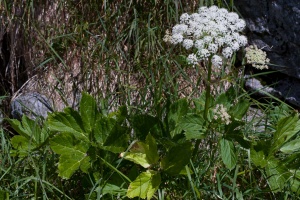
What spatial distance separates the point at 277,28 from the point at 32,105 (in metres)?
1.48

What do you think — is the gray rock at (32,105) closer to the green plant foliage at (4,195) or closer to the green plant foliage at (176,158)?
the green plant foliage at (4,195)

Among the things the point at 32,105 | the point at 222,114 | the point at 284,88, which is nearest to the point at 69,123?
the point at 222,114

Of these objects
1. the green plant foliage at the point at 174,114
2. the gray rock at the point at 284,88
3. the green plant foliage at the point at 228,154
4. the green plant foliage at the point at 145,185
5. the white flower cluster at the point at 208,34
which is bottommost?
the green plant foliage at the point at 145,185

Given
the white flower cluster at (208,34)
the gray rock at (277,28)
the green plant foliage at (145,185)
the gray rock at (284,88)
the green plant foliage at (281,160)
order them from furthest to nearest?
the gray rock at (284,88)
the gray rock at (277,28)
the green plant foliage at (281,160)
the green plant foliage at (145,185)
the white flower cluster at (208,34)

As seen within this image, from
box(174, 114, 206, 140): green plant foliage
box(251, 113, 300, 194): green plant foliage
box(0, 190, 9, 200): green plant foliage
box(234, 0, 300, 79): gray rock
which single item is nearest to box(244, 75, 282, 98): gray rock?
box(234, 0, 300, 79): gray rock

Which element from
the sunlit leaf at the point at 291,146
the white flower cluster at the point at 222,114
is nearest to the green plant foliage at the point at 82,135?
the white flower cluster at the point at 222,114

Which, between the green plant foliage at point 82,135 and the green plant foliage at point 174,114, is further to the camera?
the green plant foliage at point 174,114

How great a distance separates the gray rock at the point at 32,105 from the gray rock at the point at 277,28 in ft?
4.17

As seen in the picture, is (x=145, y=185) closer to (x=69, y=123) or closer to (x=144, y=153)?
(x=144, y=153)

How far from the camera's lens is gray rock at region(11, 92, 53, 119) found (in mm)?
3297

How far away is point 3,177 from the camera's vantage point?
8.69 feet

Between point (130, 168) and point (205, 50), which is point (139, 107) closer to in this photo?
point (130, 168)

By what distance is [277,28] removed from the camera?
334 centimetres

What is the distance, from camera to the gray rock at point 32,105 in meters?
3.30
